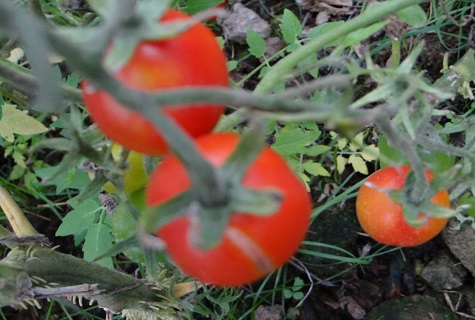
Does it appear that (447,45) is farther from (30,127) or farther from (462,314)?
(30,127)

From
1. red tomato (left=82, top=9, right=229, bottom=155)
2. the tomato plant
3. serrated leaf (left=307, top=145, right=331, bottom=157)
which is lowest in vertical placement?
serrated leaf (left=307, top=145, right=331, bottom=157)

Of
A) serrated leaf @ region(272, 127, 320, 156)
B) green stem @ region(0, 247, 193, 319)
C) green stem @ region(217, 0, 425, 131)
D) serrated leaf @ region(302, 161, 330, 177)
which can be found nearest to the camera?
green stem @ region(217, 0, 425, 131)

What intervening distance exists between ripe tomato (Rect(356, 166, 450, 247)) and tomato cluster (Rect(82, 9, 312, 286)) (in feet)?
1.43

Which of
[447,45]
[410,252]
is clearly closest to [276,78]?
[410,252]

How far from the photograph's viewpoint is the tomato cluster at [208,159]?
68 centimetres

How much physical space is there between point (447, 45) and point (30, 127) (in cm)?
137

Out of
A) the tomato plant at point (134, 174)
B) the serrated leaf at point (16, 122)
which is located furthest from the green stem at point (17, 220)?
the tomato plant at point (134, 174)

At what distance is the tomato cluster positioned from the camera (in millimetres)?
675

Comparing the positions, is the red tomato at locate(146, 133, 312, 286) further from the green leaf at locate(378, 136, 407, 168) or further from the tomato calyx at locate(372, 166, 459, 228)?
the green leaf at locate(378, 136, 407, 168)

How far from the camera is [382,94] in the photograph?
35.3 inches

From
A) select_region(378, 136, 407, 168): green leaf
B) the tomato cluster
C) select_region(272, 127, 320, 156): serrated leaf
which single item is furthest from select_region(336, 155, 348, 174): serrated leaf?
the tomato cluster

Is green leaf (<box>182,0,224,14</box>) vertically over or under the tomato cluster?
under

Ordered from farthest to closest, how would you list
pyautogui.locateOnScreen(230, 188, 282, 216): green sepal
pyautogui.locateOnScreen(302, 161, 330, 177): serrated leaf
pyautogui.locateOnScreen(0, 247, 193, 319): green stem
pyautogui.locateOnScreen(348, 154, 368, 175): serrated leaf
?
pyautogui.locateOnScreen(348, 154, 368, 175): serrated leaf < pyautogui.locateOnScreen(302, 161, 330, 177): serrated leaf < pyautogui.locateOnScreen(0, 247, 193, 319): green stem < pyautogui.locateOnScreen(230, 188, 282, 216): green sepal

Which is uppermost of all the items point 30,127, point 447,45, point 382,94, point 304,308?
point 382,94
